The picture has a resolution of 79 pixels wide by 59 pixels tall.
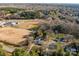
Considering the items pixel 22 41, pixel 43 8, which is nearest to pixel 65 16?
pixel 43 8

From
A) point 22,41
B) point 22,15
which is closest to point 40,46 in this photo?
point 22,41

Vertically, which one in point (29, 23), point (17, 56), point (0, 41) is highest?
point (29, 23)

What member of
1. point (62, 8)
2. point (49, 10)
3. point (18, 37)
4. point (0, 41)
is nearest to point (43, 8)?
point (49, 10)

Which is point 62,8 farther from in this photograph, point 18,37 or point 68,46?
point 18,37

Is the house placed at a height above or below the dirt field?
below

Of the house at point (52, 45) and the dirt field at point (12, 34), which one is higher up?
the dirt field at point (12, 34)

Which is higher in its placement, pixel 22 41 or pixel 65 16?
pixel 65 16

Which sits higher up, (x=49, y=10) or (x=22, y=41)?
(x=49, y=10)

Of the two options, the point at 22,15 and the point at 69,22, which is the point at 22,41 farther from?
the point at 69,22

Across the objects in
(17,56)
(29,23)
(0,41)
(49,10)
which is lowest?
(17,56)
